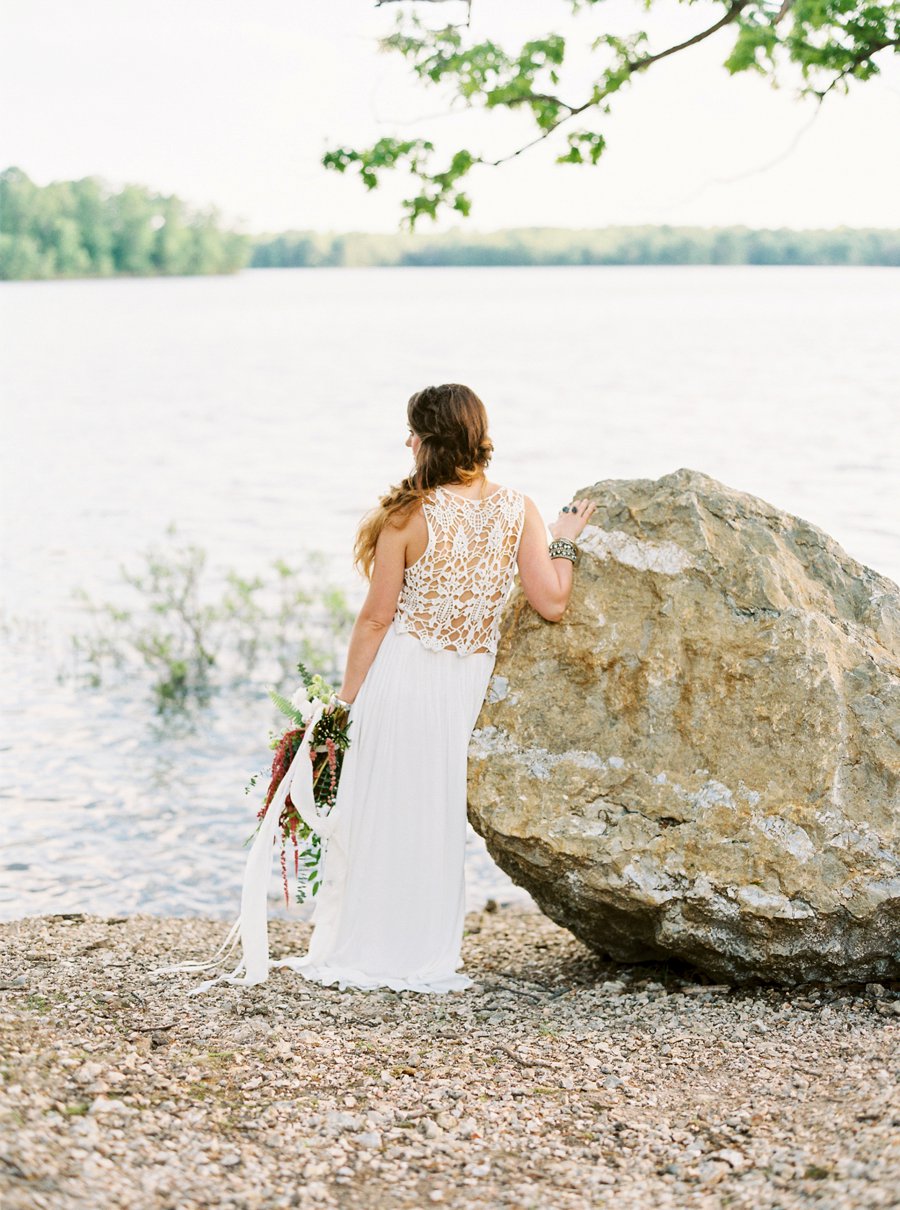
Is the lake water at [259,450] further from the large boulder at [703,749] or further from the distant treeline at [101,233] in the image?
the distant treeline at [101,233]

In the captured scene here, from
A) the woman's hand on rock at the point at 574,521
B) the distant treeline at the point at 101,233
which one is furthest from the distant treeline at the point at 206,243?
the woman's hand on rock at the point at 574,521

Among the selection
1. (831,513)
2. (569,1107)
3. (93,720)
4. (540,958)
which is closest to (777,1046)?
(569,1107)

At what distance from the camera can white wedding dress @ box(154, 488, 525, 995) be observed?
5348mm

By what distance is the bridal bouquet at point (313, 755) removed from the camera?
5703 mm

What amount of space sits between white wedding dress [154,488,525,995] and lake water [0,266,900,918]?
2.20 metres

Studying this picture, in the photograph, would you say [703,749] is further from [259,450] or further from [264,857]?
[259,450]

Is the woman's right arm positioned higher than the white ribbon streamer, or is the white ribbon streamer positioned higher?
the woman's right arm

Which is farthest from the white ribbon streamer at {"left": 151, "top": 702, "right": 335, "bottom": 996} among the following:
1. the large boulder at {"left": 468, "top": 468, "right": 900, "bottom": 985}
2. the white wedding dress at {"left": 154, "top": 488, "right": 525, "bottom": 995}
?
the large boulder at {"left": 468, "top": 468, "right": 900, "bottom": 985}

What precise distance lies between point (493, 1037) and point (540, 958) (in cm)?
146

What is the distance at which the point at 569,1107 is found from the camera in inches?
165

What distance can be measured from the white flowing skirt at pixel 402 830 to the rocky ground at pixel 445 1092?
212mm

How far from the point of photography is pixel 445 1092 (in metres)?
4.24

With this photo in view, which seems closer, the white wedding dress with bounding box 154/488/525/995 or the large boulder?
the large boulder

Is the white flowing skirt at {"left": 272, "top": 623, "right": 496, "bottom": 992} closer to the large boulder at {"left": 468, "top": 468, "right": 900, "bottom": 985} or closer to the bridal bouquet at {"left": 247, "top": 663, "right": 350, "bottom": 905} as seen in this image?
the bridal bouquet at {"left": 247, "top": 663, "right": 350, "bottom": 905}
